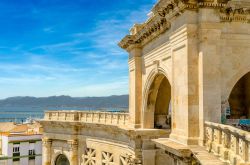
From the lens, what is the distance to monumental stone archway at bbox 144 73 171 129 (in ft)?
65.9

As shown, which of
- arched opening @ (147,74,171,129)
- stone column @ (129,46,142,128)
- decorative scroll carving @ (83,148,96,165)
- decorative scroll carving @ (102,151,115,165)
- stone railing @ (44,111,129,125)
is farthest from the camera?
decorative scroll carving @ (83,148,96,165)

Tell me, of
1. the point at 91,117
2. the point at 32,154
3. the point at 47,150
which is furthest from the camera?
the point at 32,154

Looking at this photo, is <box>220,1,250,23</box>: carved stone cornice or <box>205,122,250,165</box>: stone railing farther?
<box>220,1,250,23</box>: carved stone cornice

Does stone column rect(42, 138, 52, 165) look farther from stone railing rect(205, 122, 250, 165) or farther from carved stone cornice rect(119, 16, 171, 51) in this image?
stone railing rect(205, 122, 250, 165)

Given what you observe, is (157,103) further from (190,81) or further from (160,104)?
(190,81)

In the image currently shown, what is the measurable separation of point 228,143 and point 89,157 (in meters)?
19.9

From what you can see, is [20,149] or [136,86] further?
[20,149]

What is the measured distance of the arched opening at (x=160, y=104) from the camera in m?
20.5

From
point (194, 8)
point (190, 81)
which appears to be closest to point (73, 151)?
point (190, 81)

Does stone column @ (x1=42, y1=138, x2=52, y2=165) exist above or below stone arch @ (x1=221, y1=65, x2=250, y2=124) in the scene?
below

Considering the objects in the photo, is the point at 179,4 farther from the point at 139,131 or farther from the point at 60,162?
the point at 60,162

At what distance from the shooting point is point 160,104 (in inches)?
851

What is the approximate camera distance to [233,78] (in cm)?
1384

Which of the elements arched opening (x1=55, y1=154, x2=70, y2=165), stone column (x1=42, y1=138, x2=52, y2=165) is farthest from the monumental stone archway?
stone column (x1=42, y1=138, x2=52, y2=165)
